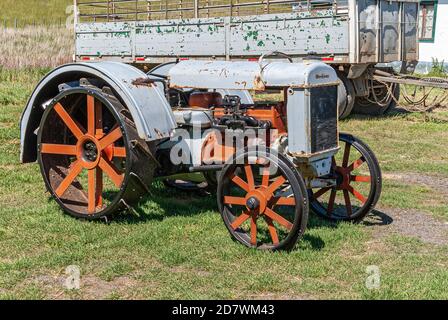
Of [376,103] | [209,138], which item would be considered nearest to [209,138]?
[209,138]

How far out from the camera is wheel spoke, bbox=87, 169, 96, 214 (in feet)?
17.9

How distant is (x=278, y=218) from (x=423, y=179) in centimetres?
369

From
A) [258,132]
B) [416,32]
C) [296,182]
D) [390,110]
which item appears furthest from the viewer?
[390,110]

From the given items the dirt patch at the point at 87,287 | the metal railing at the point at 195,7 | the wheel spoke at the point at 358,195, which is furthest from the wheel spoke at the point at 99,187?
the metal railing at the point at 195,7

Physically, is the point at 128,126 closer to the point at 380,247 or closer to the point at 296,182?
the point at 296,182

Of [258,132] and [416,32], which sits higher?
[416,32]

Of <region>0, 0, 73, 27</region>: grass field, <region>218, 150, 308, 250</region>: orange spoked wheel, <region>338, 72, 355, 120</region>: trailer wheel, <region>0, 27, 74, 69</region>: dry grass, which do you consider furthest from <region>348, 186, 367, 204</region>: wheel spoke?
<region>0, 0, 73, 27</region>: grass field

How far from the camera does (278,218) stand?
4758mm

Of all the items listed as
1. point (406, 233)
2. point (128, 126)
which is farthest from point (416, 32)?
point (128, 126)

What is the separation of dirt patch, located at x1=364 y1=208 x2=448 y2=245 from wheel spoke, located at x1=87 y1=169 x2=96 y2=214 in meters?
2.39

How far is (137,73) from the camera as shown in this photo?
5.48 metres

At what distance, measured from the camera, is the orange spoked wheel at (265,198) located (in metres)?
4.62
